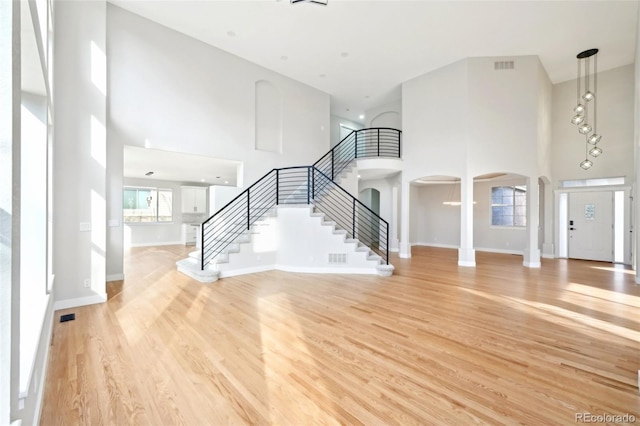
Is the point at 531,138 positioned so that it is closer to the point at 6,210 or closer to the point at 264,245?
the point at 264,245

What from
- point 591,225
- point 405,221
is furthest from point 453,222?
point 591,225

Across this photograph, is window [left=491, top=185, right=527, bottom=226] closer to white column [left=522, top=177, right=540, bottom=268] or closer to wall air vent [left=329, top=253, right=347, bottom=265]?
white column [left=522, top=177, right=540, bottom=268]

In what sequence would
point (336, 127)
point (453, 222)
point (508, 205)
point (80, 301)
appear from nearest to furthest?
point (80, 301) → point (508, 205) → point (453, 222) → point (336, 127)

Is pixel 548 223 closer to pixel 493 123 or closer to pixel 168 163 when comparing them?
pixel 493 123

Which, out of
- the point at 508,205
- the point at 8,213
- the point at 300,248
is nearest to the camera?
the point at 8,213

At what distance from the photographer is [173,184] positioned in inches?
454

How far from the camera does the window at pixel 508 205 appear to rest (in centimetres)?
945

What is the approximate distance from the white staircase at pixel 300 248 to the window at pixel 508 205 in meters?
6.46

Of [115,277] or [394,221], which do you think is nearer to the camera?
[115,277]

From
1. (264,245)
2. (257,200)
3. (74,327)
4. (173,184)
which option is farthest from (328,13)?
(173,184)

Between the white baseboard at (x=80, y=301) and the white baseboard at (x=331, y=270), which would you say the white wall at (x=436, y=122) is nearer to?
the white baseboard at (x=331, y=270)

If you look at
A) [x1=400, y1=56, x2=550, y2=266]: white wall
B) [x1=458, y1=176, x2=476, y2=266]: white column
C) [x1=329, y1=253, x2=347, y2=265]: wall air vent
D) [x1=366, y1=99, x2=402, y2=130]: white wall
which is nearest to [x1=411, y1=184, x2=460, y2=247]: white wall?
[x1=366, y1=99, x2=402, y2=130]: white wall

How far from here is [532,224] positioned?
7254 millimetres

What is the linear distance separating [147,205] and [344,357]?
1129 centimetres
